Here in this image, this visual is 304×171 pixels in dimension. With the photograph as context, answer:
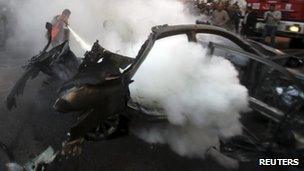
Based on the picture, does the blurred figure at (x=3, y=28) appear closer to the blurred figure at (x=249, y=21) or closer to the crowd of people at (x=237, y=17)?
the crowd of people at (x=237, y=17)

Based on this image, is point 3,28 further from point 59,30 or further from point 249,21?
point 249,21

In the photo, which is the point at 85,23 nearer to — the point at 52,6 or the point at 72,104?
the point at 52,6

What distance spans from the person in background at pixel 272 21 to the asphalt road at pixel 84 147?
8.53 metres

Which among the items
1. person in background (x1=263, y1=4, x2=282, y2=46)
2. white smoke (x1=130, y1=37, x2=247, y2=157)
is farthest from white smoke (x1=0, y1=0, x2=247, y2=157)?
person in background (x1=263, y1=4, x2=282, y2=46)

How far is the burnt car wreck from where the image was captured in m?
3.68

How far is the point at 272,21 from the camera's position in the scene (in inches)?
504

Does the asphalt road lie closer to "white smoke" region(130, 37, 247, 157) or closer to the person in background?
"white smoke" region(130, 37, 247, 157)

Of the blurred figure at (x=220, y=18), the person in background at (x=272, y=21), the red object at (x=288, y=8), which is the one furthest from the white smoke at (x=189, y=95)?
the person in background at (x=272, y=21)

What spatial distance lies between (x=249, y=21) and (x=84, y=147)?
32.0 ft

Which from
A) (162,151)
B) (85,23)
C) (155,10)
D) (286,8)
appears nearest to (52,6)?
(85,23)

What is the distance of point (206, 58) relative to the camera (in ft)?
16.2

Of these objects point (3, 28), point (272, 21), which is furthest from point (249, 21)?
point (3, 28)

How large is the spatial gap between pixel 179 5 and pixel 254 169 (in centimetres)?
480

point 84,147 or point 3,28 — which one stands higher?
point 3,28
